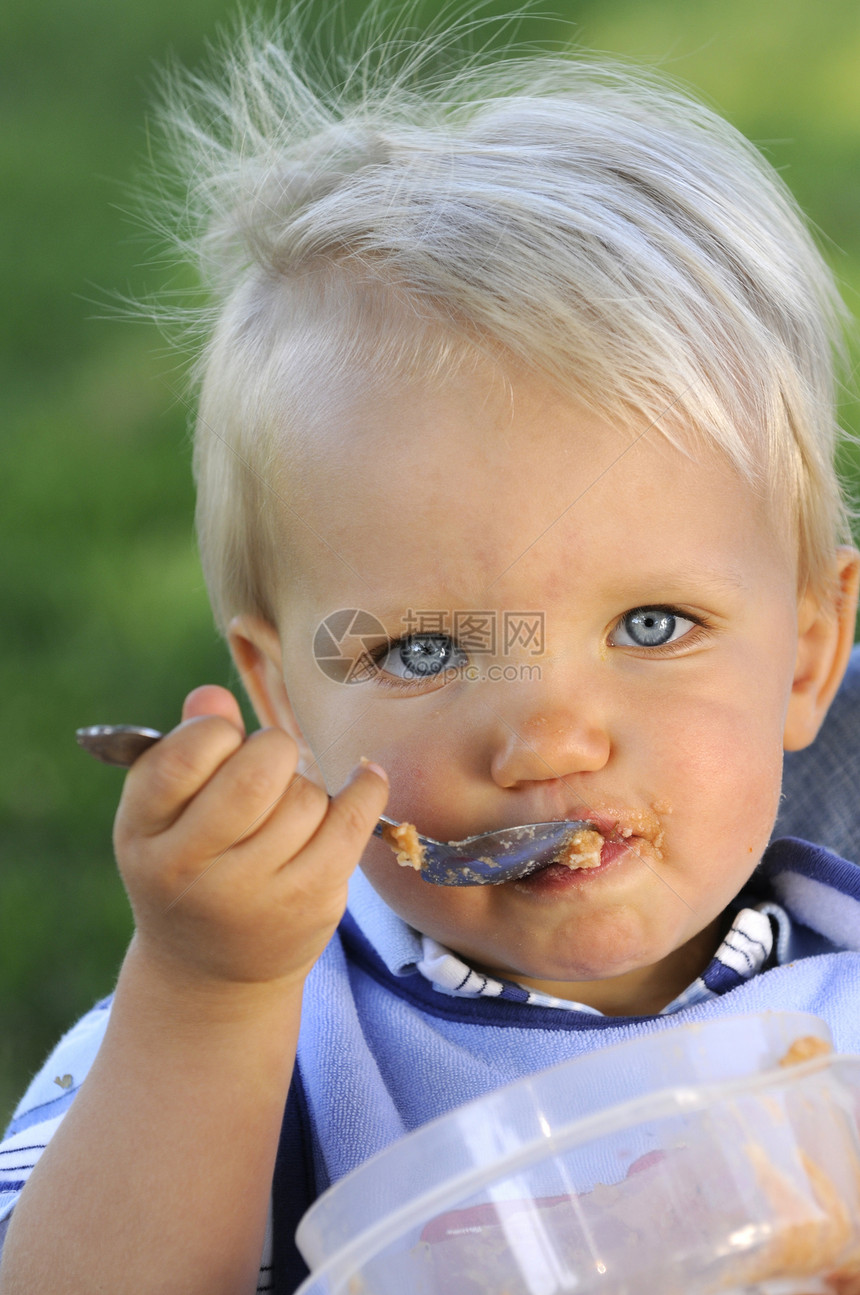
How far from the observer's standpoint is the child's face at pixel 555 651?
918 mm

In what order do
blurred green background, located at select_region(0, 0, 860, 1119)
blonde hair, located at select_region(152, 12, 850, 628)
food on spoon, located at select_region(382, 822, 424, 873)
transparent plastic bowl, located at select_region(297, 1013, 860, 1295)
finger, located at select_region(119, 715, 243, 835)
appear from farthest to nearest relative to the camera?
blurred green background, located at select_region(0, 0, 860, 1119)
blonde hair, located at select_region(152, 12, 850, 628)
food on spoon, located at select_region(382, 822, 424, 873)
finger, located at select_region(119, 715, 243, 835)
transparent plastic bowl, located at select_region(297, 1013, 860, 1295)

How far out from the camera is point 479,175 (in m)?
1.09

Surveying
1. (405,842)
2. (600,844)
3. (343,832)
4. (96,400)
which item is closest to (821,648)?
(600,844)

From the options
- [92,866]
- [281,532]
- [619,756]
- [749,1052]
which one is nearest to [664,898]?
[619,756]

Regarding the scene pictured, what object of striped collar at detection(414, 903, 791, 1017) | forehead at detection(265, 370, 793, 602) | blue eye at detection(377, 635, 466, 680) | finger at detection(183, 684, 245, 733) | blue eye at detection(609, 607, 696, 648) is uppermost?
forehead at detection(265, 370, 793, 602)

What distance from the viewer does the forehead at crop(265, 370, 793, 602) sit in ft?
3.01

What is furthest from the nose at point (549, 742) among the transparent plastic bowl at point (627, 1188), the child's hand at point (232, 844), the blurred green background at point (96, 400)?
the blurred green background at point (96, 400)

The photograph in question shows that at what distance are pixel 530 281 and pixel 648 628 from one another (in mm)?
296

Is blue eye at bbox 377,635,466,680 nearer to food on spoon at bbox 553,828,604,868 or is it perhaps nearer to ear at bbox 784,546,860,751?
food on spoon at bbox 553,828,604,868

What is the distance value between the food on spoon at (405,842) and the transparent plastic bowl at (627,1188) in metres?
0.28

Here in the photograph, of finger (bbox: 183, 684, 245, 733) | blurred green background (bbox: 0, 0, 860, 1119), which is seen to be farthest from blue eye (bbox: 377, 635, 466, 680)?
blurred green background (bbox: 0, 0, 860, 1119)

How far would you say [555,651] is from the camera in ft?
3.05

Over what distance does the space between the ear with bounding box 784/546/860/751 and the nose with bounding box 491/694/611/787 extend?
0.33 metres

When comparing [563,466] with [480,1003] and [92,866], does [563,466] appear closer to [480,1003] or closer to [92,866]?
[480,1003]
